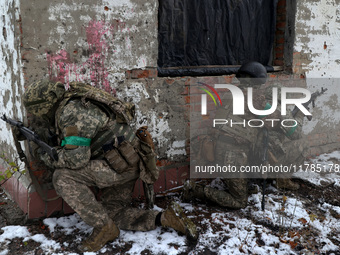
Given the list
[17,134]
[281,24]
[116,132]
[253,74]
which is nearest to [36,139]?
[17,134]

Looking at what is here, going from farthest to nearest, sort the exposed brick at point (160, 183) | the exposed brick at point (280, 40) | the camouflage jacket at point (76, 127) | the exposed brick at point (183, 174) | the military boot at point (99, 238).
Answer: the exposed brick at point (280, 40) → the exposed brick at point (183, 174) → the exposed brick at point (160, 183) → the military boot at point (99, 238) → the camouflage jacket at point (76, 127)

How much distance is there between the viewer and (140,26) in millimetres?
3137

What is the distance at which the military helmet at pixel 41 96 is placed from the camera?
96.8 inches

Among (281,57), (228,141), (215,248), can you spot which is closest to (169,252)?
(215,248)

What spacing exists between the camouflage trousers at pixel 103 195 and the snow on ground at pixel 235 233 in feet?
0.37

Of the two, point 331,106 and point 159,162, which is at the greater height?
point 331,106

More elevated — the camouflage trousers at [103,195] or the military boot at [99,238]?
the camouflage trousers at [103,195]

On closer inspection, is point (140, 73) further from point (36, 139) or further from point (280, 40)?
point (280, 40)

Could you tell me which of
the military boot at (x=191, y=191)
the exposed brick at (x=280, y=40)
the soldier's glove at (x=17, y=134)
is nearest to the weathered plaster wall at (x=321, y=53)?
the exposed brick at (x=280, y=40)

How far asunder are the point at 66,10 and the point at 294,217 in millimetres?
2837

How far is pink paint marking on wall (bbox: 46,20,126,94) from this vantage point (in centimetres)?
279

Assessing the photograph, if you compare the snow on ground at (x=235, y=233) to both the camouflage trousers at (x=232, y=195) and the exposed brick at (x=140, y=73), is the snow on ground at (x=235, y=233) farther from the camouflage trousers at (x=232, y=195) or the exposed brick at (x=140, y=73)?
the exposed brick at (x=140, y=73)

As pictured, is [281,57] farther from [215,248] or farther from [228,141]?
[215,248]

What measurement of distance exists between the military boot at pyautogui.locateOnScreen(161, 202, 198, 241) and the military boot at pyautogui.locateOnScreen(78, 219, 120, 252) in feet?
1.47
